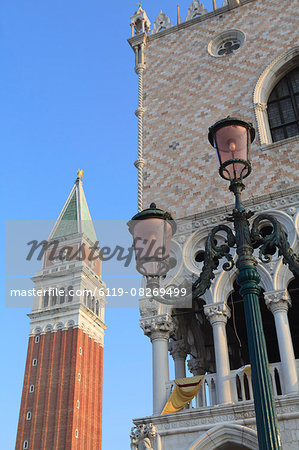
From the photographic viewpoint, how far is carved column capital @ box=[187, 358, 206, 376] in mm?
13828

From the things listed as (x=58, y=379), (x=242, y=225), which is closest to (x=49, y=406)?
(x=58, y=379)

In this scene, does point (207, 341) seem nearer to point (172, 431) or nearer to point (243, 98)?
point (172, 431)

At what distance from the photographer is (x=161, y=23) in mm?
16500

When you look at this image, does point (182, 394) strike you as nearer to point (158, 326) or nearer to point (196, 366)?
point (158, 326)

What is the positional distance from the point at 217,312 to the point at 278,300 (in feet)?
4.20

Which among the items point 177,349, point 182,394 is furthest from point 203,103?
point 182,394

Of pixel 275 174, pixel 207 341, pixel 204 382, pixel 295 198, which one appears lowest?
pixel 204 382

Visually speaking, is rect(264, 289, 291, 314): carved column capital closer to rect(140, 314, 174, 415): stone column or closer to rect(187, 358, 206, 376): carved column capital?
rect(140, 314, 174, 415): stone column

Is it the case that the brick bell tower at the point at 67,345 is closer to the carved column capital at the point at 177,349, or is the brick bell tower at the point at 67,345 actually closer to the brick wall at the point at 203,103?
the carved column capital at the point at 177,349

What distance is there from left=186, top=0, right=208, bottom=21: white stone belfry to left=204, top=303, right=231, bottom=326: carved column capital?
967 cm

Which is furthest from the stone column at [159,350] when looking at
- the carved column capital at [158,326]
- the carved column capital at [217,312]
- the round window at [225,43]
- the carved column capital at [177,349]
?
the round window at [225,43]

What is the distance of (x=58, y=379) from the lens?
47.0 metres

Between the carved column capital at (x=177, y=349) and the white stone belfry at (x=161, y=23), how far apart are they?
9849 millimetres

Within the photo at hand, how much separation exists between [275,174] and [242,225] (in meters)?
6.14
